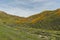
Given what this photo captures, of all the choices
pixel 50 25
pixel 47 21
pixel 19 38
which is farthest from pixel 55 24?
pixel 19 38

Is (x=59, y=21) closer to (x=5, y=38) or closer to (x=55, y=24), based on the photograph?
(x=55, y=24)

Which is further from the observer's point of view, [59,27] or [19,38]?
[59,27]

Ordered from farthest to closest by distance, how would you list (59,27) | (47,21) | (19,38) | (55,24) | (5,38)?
(47,21) → (55,24) → (59,27) → (19,38) → (5,38)

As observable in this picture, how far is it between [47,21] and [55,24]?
1177cm

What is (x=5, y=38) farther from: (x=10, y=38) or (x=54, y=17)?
(x=54, y=17)

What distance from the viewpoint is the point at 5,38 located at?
30.0 metres

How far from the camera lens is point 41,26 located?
116 meters

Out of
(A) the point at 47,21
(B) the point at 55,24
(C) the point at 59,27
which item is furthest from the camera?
(A) the point at 47,21

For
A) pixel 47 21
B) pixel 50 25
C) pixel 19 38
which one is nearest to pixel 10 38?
pixel 19 38

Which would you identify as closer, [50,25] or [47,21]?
[50,25]

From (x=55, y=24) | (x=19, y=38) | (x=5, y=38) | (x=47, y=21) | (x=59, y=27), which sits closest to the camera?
(x=5, y=38)

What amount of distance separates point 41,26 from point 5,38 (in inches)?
3381

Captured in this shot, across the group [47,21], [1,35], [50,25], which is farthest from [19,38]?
[47,21]

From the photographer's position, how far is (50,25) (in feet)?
380
